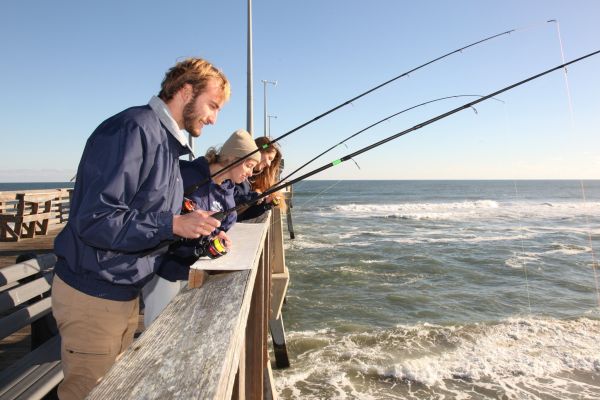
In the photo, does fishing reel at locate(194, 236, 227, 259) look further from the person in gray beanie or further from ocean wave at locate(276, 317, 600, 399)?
ocean wave at locate(276, 317, 600, 399)

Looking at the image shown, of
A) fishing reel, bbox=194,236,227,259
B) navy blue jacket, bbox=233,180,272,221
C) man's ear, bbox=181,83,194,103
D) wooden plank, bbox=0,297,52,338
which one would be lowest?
wooden plank, bbox=0,297,52,338

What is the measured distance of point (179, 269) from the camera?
246 cm

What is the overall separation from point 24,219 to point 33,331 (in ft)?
27.9

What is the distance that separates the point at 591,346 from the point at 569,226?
69.4 feet

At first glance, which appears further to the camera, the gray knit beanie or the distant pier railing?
the distant pier railing

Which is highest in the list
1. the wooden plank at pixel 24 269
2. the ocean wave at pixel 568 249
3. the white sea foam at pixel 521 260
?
the wooden plank at pixel 24 269

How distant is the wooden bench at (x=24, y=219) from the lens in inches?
396

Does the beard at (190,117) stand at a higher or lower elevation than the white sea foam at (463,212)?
lower

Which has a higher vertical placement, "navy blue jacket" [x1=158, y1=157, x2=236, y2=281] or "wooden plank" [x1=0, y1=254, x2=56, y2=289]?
"navy blue jacket" [x1=158, y1=157, x2=236, y2=281]

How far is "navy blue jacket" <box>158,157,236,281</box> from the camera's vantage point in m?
2.44

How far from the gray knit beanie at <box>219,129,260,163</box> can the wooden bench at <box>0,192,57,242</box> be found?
8.76 m

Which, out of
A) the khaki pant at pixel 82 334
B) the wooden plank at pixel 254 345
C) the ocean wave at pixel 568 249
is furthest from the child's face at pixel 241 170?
the ocean wave at pixel 568 249

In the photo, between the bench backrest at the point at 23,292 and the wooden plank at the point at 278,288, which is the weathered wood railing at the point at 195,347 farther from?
the wooden plank at the point at 278,288

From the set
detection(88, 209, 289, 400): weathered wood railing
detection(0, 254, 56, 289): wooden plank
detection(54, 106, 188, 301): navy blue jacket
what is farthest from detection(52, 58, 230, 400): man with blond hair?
detection(0, 254, 56, 289): wooden plank
